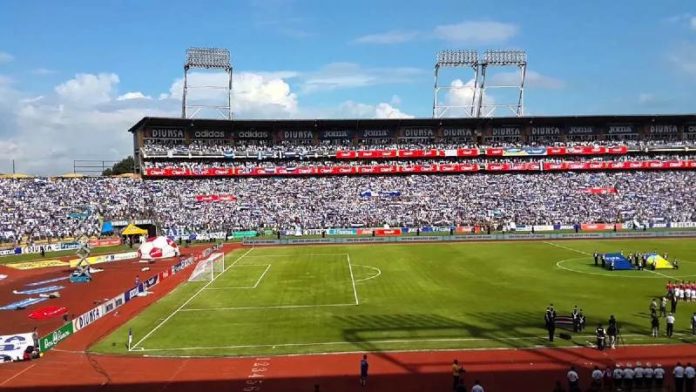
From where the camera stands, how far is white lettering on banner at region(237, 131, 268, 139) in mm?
102375

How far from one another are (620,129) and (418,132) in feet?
120

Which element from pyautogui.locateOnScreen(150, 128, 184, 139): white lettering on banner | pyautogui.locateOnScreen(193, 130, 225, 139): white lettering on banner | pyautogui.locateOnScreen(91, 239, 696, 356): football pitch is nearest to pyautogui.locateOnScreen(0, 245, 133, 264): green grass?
pyautogui.locateOnScreen(91, 239, 696, 356): football pitch

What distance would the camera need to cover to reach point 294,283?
4381 centimetres

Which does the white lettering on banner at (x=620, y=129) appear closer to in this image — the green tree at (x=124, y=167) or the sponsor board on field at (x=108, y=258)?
the sponsor board on field at (x=108, y=258)

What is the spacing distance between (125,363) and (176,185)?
69284 millimetres

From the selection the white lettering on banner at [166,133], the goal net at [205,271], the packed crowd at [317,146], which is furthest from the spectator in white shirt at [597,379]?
the white lettering on banner at [166,133]

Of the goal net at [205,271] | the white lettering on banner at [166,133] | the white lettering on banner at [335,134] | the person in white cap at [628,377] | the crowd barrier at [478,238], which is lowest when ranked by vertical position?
the goal net at [205,271]

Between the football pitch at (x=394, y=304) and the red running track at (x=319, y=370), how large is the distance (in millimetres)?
1145

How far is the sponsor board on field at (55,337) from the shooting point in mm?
26984

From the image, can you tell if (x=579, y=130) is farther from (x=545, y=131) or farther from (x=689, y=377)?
(x=689, y=377)

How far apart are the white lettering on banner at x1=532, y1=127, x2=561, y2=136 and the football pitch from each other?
163 feet

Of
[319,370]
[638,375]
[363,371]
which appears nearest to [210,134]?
[319,370]

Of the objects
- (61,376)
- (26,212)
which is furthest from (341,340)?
(26,212)

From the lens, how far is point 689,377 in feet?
65.1
